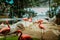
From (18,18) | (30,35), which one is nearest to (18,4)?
(18,18)

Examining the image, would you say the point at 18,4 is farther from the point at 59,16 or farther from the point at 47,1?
the point at 59,16

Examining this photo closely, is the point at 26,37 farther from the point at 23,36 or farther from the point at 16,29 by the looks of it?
the point at 16,29

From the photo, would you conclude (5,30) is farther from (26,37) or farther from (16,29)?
(26,37)

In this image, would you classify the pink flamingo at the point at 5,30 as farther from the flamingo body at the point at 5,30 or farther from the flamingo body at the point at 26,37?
the flamingo body at the point at 26,37

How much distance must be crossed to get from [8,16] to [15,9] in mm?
157

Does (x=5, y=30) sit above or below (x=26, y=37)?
above

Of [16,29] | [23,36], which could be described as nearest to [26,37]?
[23,36]

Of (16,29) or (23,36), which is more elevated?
(16,29)

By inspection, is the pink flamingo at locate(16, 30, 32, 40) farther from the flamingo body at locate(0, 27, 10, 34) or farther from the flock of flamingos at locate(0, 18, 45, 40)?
the flamingo body at locate(0, 27, 10, 34)

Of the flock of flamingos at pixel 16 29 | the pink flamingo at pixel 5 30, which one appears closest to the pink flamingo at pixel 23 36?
the flock of flamingos at pixel 16 29

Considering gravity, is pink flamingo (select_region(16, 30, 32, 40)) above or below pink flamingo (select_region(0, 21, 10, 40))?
below

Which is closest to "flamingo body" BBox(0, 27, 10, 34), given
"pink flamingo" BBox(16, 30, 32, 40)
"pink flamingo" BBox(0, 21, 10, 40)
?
"pink flamingo" BBox(0, 21, 10, 40)

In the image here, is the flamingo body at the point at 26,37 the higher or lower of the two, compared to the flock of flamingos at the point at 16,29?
lower

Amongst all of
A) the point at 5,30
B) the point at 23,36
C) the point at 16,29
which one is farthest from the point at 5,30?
the point at 23,36
